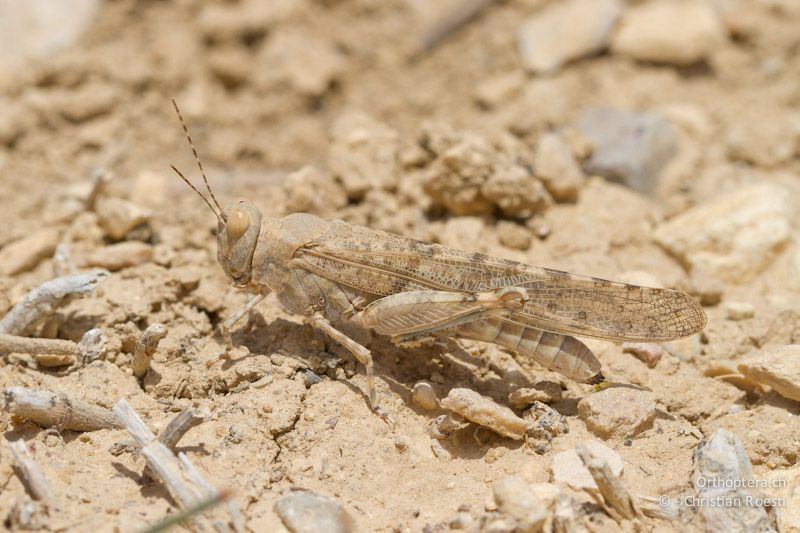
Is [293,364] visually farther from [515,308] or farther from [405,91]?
[405,91]

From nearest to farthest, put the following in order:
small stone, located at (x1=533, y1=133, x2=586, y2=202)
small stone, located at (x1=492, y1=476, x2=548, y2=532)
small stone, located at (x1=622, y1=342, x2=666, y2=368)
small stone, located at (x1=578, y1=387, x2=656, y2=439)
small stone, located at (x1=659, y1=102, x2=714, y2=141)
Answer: small stone, located at (x1=492, y1=476, x2=548, y2=532) → small stone, located at (x1=578, y1=387, x2=656, y2=439) → small stone, located at (x1=622, y1=342, x2=666, y2=368) → small stone, located at (x1=533, y1=133, x2=586, y2=202) → small stone, located at (x1=659, y1=102, x2=714, y2=141)

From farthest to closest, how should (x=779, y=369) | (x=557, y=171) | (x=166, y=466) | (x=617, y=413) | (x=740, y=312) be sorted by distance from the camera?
Answer: (x=557, y=171) < (x=740, y=312) < (x=779, y=369) < (x=617, y=413) < (x=166, y=466)

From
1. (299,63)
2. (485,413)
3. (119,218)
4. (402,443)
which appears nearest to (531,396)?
(485,413)

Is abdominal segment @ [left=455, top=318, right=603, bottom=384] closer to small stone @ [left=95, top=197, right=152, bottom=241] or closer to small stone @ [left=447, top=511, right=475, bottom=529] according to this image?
small stone @ [left=447, top=511, right=475, bottom=529]

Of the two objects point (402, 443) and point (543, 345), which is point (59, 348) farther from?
point (543, 345)

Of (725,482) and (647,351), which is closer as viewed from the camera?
(725,482)

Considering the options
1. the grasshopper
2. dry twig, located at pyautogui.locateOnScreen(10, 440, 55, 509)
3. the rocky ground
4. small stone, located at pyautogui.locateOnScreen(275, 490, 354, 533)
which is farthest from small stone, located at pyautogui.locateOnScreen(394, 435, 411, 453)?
dry twig, located at pyautogui.locateOnScreen(10, 440, 55, 509)
